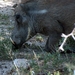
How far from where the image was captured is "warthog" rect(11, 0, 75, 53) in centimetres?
604

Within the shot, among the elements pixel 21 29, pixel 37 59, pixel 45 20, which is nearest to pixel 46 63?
pixel 37 59

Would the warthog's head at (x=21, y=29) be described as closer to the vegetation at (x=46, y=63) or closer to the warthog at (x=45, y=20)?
the warthog at (x=45, y=20)

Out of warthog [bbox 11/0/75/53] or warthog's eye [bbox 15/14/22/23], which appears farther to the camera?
warthog's eye [bbox 15/14/22/23]

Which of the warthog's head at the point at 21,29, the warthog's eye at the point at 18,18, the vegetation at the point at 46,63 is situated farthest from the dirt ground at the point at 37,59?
the warthog's eye at the point at 18,18

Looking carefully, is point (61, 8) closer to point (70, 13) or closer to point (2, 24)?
point (70, 13)

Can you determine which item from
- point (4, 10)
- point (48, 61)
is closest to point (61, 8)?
point (48, 61)

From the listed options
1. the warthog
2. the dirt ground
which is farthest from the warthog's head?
the dirt ground

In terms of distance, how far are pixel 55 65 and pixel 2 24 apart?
4.88m

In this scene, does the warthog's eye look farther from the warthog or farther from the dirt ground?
the dirt ground

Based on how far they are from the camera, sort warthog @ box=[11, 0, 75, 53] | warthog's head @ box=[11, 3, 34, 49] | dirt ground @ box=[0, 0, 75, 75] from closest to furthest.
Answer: dirt ground @ box=[0, 0, 75, 75] < warthog @ box=[11, 0, 75, 53] < warthog's head @ box=[11, 3, 34, 49]

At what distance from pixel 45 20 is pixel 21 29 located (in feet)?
2.36

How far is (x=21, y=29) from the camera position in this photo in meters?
6.68

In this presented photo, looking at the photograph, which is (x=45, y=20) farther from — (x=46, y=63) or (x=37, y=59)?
(x=37, y=59)

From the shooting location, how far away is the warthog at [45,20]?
19.8 feet
